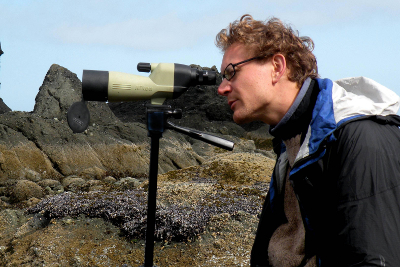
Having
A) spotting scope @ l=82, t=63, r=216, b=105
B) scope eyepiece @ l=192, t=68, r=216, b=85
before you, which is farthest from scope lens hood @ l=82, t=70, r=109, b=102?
scope eyepiece @ l=192, t=68, r=216, b=85

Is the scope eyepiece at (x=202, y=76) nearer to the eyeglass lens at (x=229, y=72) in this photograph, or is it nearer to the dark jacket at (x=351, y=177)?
the eyeglass lens at (x=229, y=72)

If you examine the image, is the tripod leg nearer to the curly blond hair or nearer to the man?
the man

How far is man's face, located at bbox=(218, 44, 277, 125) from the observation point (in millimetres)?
2324

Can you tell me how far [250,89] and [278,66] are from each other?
0.24 metres

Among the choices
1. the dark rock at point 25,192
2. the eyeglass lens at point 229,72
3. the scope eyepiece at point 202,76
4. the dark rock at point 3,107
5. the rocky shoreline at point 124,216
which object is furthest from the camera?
the dark rock at point 3,107

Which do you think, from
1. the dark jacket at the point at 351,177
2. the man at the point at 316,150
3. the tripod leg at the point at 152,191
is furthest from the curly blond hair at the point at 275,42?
the tripod leg at the point at 152,191

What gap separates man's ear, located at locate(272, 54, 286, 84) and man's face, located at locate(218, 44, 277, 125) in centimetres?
2

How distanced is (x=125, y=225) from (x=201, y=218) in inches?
44.5

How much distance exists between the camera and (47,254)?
5312mm

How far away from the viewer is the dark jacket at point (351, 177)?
1745 mm

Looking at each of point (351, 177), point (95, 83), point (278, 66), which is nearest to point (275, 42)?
point (278, 66)

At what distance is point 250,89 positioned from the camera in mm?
2344

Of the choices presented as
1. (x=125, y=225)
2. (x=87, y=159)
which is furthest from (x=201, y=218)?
(x=87, y=159)

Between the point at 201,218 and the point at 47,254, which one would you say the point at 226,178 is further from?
the point at 47,254
